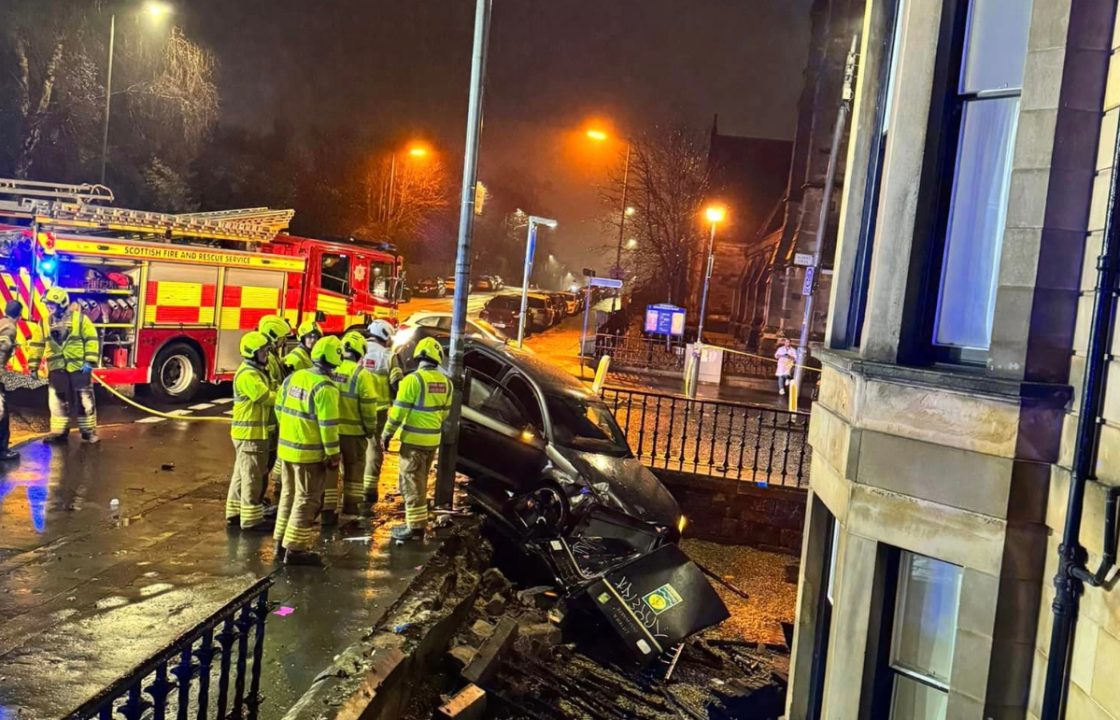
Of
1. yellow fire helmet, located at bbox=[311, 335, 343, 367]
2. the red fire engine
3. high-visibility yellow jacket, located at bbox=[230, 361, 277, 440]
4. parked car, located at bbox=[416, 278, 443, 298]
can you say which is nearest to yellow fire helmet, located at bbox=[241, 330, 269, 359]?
high-visibility yellow jacket, located at bbox=[230, 361, 277, 440]

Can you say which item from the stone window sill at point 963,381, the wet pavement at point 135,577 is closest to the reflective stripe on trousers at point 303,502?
the wet pavement at point 135,577

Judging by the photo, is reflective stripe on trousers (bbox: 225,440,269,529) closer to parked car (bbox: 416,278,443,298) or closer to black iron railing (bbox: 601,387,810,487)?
black iron railing (bbox: 601,387,810,487)

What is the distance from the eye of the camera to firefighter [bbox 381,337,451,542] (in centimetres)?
743

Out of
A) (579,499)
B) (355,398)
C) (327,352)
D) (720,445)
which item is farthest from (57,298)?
(720,445)

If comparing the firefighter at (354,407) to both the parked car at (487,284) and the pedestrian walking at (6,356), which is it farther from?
the parked car at (487,284)

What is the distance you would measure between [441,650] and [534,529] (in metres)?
2.51

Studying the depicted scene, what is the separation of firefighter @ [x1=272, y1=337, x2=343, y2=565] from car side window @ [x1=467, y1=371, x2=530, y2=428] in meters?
2.65

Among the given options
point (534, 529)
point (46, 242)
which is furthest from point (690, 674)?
point (46, 242)

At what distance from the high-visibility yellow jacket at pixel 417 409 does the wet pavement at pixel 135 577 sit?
3.24ft

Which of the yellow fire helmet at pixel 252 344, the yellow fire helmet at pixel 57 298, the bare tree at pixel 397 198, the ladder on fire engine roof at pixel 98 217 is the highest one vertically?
the bare tree at pixel 397 198

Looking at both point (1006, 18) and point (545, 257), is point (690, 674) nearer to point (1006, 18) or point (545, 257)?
point (1006, 18)

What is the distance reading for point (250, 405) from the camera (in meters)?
7.29

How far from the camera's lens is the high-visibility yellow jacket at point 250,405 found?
725 cm

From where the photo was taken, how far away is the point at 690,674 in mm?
7055
